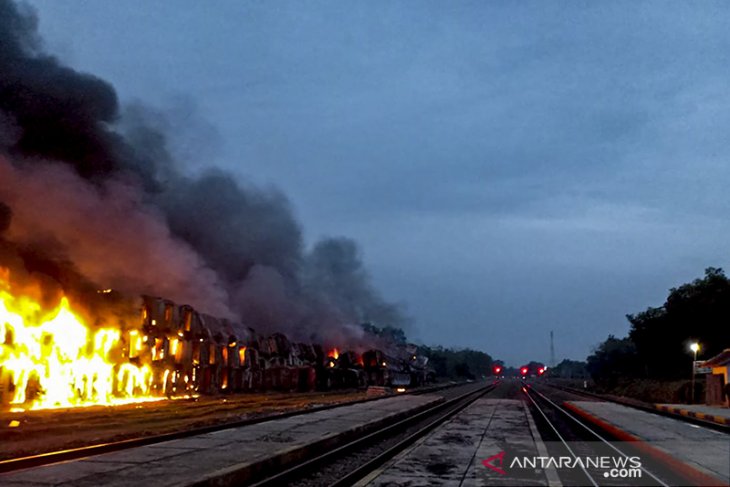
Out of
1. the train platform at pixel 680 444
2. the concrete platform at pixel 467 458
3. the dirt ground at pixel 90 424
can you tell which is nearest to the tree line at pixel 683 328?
the train platform at pixel 680 444

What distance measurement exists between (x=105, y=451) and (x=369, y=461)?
19.8 ft

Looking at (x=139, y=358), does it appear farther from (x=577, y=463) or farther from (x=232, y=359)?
(x=577, y=463)

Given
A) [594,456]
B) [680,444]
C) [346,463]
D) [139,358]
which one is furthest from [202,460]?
[139,358]

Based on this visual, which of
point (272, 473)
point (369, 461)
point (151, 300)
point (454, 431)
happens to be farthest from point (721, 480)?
point (151, 300)

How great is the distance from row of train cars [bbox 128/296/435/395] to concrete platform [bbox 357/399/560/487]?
82.3 feet

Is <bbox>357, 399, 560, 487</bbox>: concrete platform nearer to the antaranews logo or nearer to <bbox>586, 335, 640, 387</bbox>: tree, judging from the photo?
the antaranews logo

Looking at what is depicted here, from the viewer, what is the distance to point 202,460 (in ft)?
39.7

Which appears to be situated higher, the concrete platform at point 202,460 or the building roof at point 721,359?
the building roof at point 721,359

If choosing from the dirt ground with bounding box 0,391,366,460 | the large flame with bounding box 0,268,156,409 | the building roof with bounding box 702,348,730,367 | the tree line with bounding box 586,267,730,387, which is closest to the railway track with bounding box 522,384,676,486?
the dirt ground with bounding box 0,391,366,460

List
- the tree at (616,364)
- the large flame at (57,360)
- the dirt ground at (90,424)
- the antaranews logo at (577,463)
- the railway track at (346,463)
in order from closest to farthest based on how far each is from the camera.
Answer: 1. the railway track at (346,463)
2. the antaranews logo at (577,463)
3. the dirt ground at (90,424)
4. the large flame at (57,360)
5. the tree at (616,364)

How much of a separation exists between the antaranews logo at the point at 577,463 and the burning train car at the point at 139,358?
24.0m

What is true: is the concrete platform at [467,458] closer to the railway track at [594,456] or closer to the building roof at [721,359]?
the railway track at [594,456]

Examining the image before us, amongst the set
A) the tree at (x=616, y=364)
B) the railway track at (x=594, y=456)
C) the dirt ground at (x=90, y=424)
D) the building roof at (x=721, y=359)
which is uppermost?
the building roof at (x=721, y=359)

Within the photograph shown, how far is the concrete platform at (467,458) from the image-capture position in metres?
11.0
